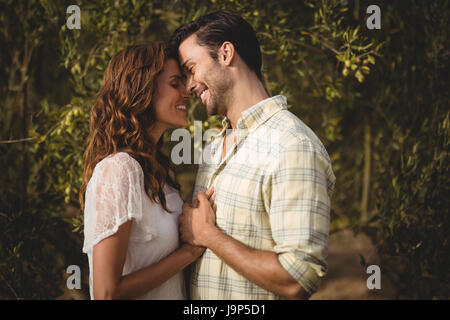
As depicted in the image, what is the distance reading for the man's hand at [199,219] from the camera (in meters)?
1.84

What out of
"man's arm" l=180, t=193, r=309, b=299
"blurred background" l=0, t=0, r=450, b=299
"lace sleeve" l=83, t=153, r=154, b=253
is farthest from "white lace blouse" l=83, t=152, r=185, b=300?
"blurred background" l=0, t=0, r=450, b=299

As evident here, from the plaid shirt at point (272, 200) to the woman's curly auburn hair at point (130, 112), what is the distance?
0.37 meters

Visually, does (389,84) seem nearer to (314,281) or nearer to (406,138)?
(406,138)

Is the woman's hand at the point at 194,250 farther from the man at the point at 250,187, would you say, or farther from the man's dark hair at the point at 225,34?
the man's dark hair at the point at 225,34

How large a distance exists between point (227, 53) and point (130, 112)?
592mm

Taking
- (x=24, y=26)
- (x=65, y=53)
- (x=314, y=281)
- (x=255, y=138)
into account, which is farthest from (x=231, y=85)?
(x=24, y=26)

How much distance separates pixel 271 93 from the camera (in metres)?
3.07

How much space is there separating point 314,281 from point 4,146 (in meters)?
2.74

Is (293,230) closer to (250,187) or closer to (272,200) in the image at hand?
(272,200)

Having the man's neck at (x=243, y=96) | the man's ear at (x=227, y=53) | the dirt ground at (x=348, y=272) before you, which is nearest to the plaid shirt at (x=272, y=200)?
the man's neck at (x=243, y=96)

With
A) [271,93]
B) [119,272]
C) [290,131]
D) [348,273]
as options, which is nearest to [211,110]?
[290,131]

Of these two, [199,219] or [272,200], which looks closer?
[272,200]

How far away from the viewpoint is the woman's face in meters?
2.14

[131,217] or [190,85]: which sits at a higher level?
[190,85]
